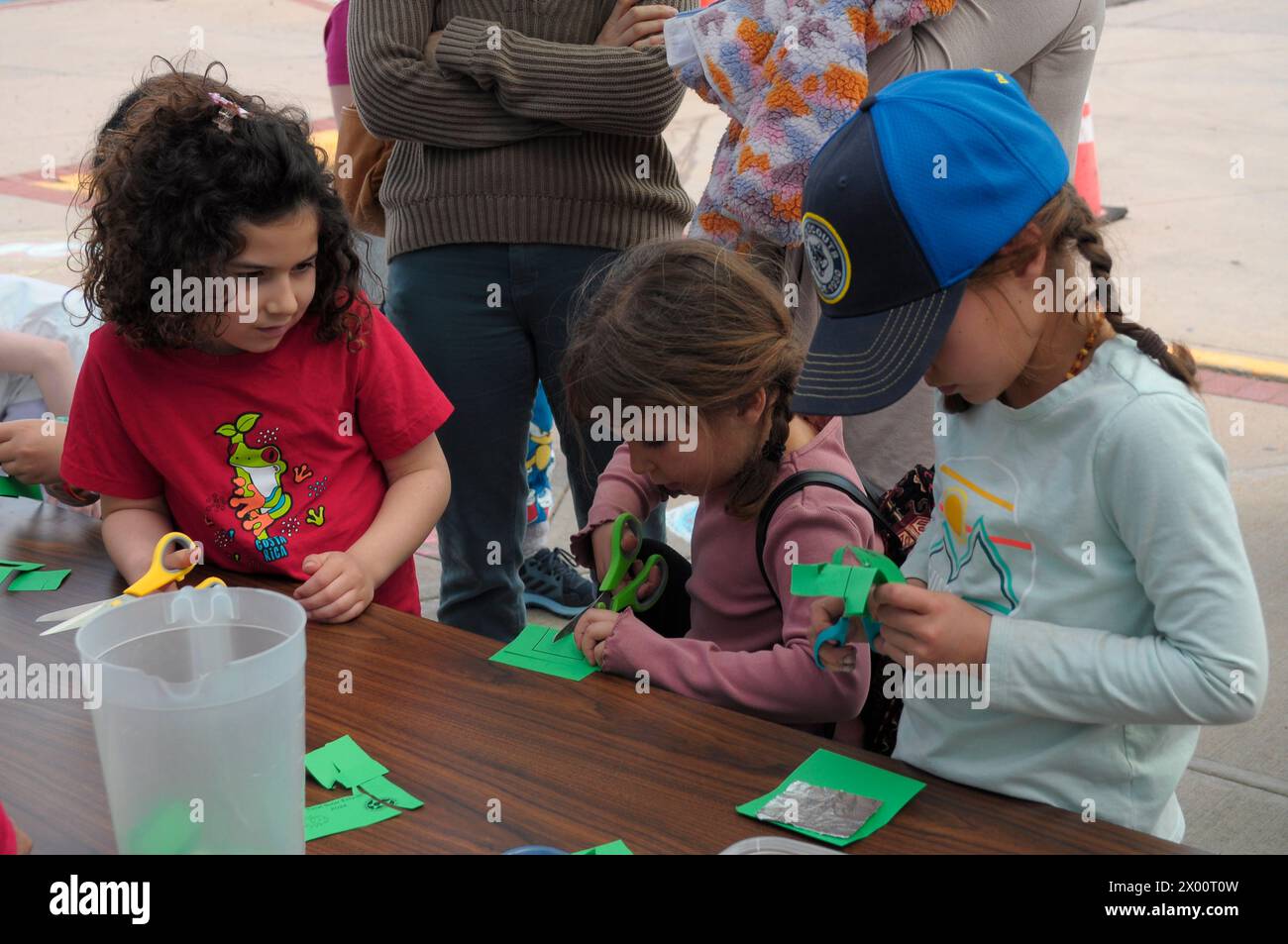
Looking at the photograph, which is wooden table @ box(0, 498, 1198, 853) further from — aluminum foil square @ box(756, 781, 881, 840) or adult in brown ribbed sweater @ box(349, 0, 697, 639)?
adult in brown ribbed sweater @ box(349, 0, 697, 639)

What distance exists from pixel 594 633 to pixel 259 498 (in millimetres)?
634

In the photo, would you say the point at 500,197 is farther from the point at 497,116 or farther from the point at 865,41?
the point at 865,41

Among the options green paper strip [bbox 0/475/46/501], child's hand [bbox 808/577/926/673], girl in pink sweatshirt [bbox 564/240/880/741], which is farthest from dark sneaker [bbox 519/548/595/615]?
child's hand [bbox 808/577/926/673]

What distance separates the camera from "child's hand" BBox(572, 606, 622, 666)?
1.56 meters

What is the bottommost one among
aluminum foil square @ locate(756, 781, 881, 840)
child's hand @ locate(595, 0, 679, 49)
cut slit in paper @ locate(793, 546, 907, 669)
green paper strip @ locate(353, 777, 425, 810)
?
green paper strip @ locate(353, 777, 425, 810)

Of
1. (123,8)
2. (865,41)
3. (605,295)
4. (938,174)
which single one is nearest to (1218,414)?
(865,41)

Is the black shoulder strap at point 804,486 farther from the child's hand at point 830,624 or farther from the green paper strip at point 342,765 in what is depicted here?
the green paper strip at point 342,765

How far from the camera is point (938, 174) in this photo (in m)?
1.20

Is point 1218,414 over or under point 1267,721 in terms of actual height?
over

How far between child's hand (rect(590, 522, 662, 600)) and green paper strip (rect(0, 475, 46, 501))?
0.94m

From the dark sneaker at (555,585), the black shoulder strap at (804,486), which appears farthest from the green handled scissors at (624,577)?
the dark sneaker at (555,585)

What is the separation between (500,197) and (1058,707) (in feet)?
4.94

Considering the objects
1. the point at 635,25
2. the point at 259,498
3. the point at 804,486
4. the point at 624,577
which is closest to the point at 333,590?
the point at 259,498

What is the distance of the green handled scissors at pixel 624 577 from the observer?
1.75m
